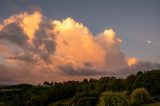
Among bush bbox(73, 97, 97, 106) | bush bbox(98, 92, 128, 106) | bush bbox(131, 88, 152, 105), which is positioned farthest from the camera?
bush bbox(131, 88, 152, 105)

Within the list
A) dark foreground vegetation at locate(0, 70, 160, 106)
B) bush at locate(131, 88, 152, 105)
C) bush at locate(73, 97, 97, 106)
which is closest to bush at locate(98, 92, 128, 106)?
dark foreground vegetation at locate(0, 70, 160, 106)

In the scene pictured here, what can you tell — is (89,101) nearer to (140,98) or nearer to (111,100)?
(111,100)

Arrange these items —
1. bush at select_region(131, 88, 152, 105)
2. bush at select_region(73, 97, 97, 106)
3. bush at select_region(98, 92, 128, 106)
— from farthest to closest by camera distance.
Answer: bush at select_region(131, 88, 152, 105)
bush at select_region(73, 97, 97, 106)
bush at select_region(98, 92, 128, 106)

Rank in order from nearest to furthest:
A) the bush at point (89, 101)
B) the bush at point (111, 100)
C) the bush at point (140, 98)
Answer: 1. the bush at point (111, 100)
2. the bush at point (89, 101)
3. the bush at point (140, 98)

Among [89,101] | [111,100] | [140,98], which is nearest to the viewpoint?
[111,100]

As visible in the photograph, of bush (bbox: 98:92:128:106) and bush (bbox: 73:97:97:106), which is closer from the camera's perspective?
bush (bbox: 98:92:128:106)

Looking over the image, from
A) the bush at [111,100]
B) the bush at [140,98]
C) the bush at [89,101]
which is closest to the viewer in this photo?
the bush at [111,100]

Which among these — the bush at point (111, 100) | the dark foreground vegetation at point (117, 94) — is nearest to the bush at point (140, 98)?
the dark foreground vegetation at point (117, 94)

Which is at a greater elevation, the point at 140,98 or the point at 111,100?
the point at 140,98

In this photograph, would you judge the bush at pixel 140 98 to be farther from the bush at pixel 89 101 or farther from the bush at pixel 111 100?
the bush at pixel 111 100

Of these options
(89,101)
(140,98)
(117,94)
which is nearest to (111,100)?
(117,94)

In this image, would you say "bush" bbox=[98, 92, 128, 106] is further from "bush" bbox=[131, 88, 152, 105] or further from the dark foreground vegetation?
"bush" bbox=[131, 88, 152, 105]

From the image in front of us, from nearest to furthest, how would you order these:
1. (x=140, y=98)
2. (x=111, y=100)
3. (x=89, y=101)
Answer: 1. (x=111, y=100)
2. (x=89, y=101)
3. (x=140, y=98)

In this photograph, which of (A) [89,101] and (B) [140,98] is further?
(B) [140,98]
